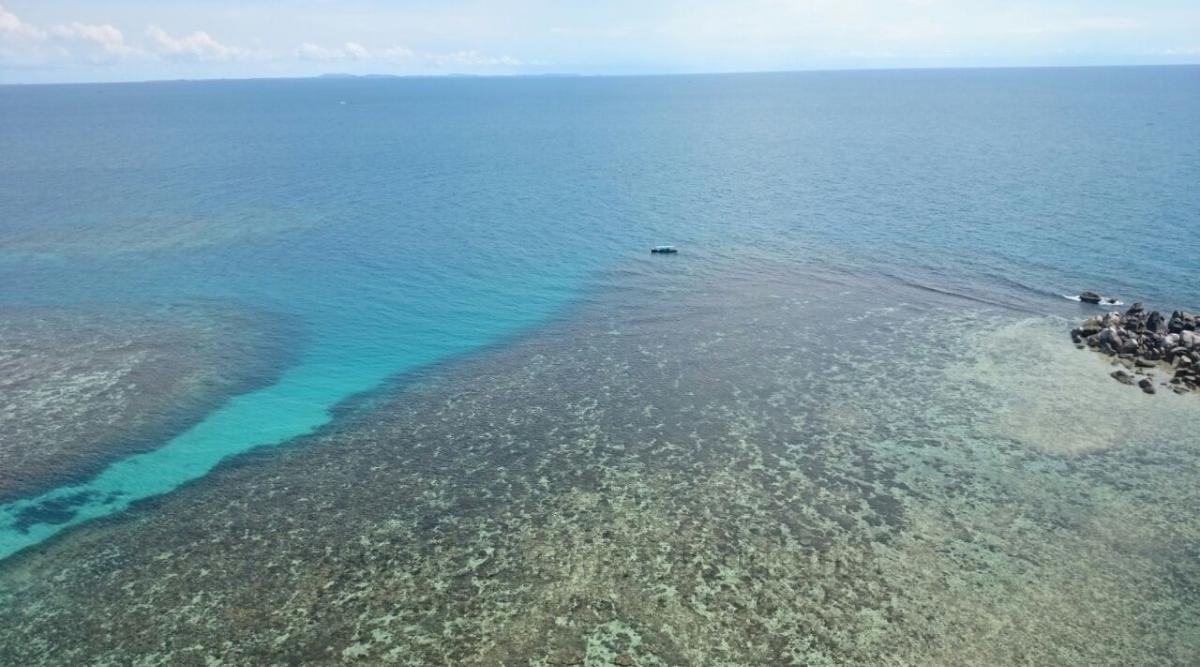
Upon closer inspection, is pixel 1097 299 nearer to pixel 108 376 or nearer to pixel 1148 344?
pixel 1148 344

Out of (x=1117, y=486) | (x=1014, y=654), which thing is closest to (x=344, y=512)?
(x=1014, y=654)

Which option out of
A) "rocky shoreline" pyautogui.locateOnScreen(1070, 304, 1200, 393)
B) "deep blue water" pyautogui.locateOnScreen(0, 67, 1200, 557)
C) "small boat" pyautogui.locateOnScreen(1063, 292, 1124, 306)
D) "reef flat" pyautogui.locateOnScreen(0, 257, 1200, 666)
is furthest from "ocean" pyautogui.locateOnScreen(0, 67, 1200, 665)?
"rocky shoreline" pyautogui.locateOnScreen(1070, 304, 1200, 393)

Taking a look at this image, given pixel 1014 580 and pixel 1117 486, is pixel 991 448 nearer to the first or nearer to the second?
pixel 1117 486

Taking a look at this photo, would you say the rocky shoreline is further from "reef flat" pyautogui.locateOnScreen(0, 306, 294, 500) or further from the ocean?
"reef flat" pyautogui.locateOnScreen(0, 306, 294, 500)

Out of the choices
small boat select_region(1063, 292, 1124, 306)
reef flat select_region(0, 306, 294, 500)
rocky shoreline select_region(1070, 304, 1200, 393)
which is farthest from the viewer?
small boat select_region(1063, 292, 1124, 306)

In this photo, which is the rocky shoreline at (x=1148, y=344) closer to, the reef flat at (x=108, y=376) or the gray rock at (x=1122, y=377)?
the gray rock at (x=1122, y=377)

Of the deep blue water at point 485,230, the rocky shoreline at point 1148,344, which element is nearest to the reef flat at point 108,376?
the deep blue water at point 485,230
